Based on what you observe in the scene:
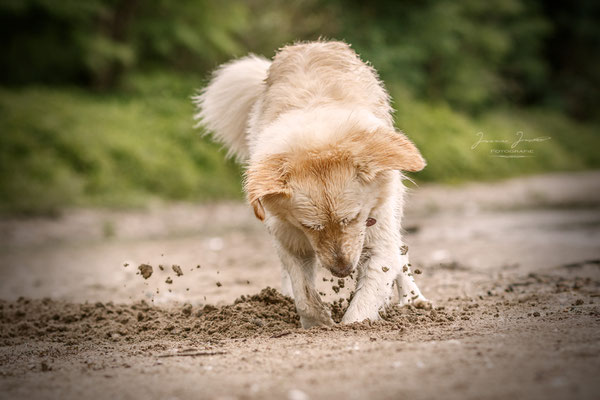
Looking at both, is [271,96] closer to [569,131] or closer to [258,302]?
[258,302]

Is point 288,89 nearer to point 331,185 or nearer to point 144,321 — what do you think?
point 331,185

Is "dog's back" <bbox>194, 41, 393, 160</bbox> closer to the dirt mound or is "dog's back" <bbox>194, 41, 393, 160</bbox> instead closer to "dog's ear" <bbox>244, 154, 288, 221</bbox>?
"dog's ear" <bbox>244, 154, 288, 221</bbox>

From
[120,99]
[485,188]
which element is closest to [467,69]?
[485,188]

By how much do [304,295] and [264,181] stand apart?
1104 millimetres

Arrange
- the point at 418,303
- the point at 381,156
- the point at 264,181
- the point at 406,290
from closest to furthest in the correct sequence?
the point at 264,181
the point at 381,156
the point at 418,303
the point at 406,290

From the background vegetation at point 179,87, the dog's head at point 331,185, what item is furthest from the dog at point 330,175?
the background vegetation at point 179,87

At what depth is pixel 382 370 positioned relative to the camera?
334 centimetres

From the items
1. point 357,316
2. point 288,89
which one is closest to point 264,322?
point 357,316

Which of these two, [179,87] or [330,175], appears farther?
[179,87]

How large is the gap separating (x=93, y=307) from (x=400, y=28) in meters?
15.9

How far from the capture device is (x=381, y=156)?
4.26 metres

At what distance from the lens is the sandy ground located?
3.24 m

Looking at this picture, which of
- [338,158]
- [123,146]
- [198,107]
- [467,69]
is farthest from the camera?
[467,69]

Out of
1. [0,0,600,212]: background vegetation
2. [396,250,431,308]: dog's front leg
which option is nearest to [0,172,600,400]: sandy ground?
[396,250,431,308]: dog's front leg
